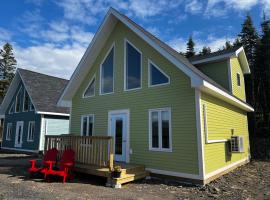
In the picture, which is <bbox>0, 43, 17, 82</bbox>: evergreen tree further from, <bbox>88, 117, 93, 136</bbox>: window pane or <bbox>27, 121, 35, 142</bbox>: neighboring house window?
<bbox>88, 117, 93, 136</bbox>: window pane

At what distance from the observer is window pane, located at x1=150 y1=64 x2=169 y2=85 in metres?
9.52

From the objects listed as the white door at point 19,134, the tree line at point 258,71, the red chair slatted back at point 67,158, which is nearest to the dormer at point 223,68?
the red chair slatted back at point 67,158

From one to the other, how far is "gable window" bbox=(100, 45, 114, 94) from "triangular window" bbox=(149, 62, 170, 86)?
2417 mm

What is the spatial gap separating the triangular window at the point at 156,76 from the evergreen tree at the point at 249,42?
1934 centimetres

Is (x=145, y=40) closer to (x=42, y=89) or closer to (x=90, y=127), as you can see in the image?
(x=90, y=127)

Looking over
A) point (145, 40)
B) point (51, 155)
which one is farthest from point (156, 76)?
point (51, 155)

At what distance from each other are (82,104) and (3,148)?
14755mm

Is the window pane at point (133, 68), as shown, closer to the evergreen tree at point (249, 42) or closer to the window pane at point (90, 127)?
the window pane at point (90, 127)

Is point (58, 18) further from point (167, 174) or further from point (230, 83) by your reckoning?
point (230, 83)

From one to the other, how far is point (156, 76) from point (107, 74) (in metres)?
3.18

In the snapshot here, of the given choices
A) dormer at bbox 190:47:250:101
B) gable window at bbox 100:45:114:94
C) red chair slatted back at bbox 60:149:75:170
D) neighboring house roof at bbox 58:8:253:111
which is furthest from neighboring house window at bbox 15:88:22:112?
dormer at bbox 190:47:250:101

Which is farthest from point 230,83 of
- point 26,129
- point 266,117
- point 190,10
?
point 26,129

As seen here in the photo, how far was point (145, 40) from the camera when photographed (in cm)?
970

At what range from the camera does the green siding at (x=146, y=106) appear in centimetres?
845
